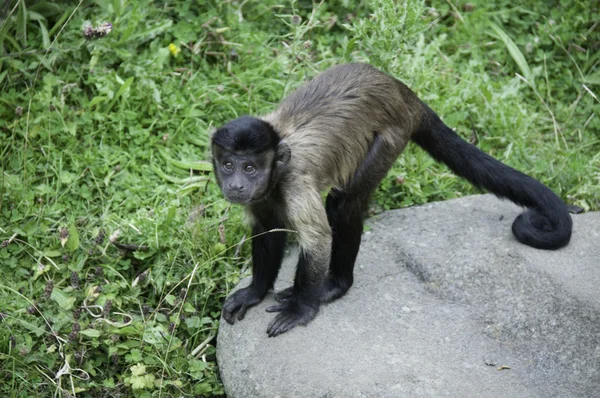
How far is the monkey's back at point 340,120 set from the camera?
201 inches

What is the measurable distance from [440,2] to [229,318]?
4747 mm

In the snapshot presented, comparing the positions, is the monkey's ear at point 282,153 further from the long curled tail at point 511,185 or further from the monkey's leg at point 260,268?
the long curled tail at point 511,185

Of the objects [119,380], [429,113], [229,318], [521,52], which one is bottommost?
[119,380]

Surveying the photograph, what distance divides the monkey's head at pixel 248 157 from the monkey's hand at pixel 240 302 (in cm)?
79

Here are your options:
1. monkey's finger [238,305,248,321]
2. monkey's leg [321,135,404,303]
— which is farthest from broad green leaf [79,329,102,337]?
monkey's leg [321,135,404,303]

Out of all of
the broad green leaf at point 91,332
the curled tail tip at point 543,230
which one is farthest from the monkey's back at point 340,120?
the broad green leaf at point 91,332

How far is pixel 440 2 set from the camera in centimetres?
845

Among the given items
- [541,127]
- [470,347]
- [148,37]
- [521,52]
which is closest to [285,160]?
[470,347]

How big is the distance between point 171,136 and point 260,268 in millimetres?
1849

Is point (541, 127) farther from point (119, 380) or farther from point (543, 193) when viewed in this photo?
point (119, 380)

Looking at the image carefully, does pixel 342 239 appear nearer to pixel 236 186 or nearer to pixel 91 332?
pixel 236 186

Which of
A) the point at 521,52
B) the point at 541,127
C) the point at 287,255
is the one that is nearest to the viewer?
→ the point at 287,255

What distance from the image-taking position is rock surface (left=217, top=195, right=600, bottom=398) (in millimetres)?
4664

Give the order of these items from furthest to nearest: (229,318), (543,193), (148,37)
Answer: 1. (148,37)
2. (543,193)
3. (229,318)
